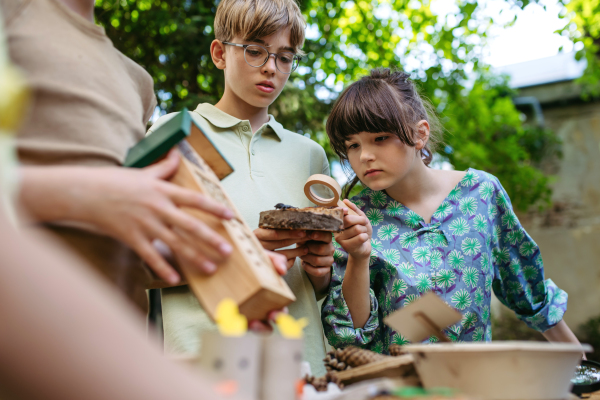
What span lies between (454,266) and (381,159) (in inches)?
22.0

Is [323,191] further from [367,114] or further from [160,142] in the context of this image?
[160,142]

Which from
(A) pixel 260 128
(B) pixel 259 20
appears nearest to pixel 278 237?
(A) pixel 260 128

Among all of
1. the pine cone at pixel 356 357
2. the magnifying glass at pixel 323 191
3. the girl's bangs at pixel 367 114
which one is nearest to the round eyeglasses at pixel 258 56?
the girl's bangs at pixel 367 114

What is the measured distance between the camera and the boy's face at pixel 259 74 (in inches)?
71.1

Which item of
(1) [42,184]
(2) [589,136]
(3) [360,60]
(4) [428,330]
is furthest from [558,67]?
(1) [42,184]

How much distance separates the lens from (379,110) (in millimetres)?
1961

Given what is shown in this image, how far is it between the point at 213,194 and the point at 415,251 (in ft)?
3.96

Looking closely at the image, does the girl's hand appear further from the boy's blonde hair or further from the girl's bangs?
the boy's blonde hair

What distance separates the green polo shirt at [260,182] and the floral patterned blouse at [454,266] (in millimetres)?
118

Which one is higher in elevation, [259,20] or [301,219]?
[259,20]

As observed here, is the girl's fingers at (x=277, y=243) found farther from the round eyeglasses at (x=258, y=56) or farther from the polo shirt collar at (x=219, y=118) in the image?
the round eyeglasses at (x=258, y=56)

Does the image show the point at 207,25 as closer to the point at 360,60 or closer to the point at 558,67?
the point at 360,60

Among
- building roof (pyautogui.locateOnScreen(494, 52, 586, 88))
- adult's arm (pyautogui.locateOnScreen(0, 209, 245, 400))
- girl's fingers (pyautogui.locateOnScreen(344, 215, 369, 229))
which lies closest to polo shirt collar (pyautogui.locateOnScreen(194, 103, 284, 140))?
girl's fingers (pyautogui.locateOnScreen(344, 215, 369, 229))

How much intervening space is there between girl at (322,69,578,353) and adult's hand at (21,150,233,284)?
2.95 ft
